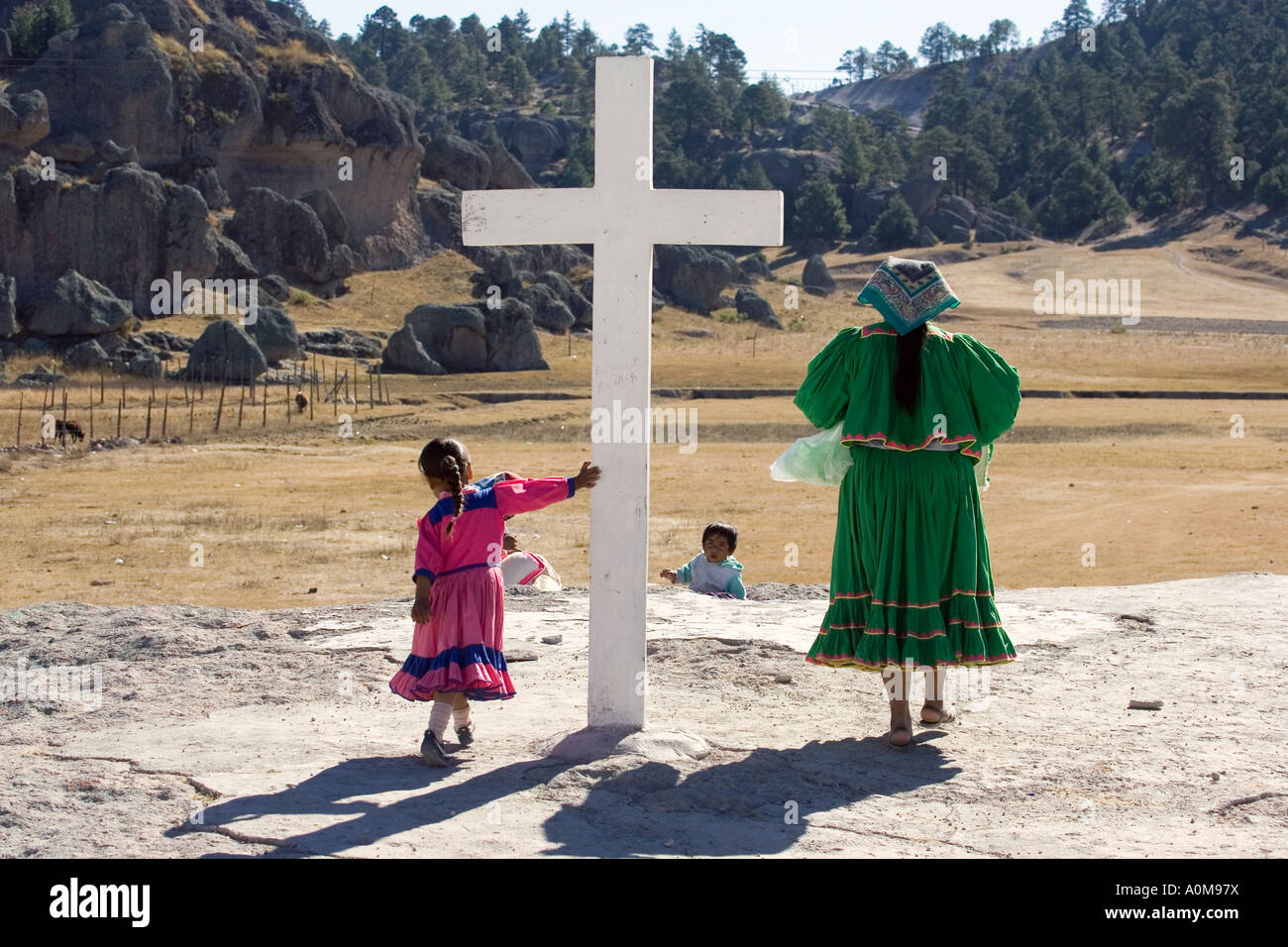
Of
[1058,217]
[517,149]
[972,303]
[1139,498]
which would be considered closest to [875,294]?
[1139,498]

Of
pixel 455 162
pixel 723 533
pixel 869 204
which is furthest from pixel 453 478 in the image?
pixel 869 204

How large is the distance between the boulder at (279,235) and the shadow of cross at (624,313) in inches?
1893

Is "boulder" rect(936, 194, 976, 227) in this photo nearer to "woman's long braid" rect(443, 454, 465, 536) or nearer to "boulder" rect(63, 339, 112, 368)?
"boulder" rect(63, 339, 112, 368)

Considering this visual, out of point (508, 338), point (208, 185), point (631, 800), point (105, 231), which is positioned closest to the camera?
point (631, 800)

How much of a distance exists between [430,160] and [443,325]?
2782cm

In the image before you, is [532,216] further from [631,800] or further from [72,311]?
[72,311]

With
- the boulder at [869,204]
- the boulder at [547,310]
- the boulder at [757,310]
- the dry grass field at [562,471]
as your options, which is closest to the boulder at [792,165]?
the boulder at [869,204]

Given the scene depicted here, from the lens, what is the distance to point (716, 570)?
332 inches

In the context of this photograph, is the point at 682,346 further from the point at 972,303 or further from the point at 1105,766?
the point at 1105,766

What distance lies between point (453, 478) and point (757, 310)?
5483 centimetres

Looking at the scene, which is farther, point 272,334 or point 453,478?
point 272,334

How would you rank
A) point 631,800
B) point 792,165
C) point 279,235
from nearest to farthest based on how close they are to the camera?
point 631,800
point 279,235
point 792,165

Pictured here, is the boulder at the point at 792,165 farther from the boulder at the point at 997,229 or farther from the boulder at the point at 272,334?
the boulder at the point at 272,334

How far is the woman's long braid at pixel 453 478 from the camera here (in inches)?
197
